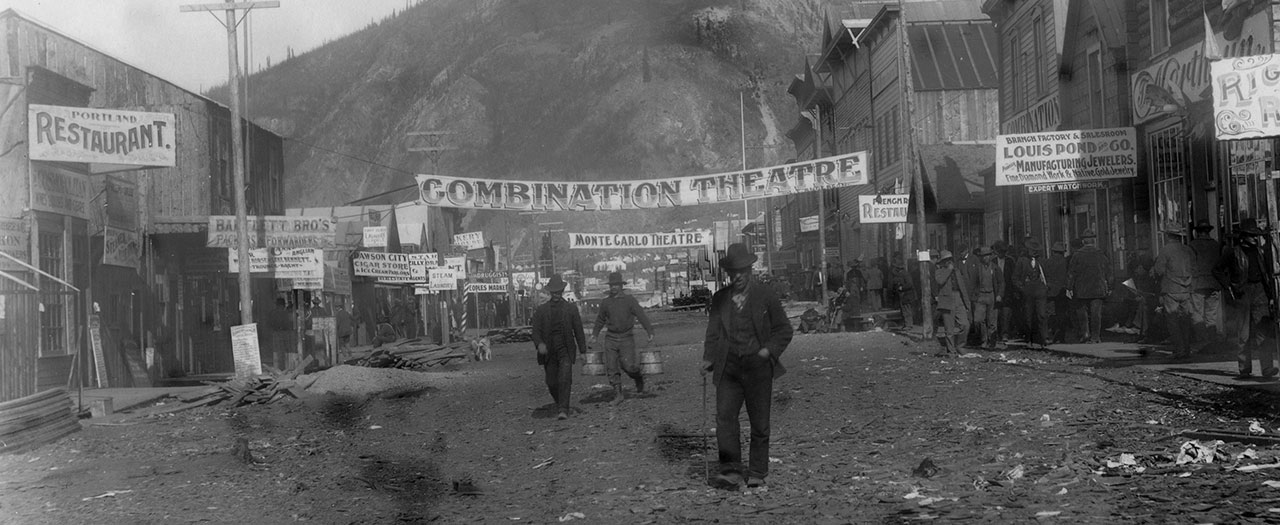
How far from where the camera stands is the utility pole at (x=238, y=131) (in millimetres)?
22953

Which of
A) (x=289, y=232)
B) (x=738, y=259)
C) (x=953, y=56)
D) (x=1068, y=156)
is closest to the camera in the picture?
(x=738, y=259)

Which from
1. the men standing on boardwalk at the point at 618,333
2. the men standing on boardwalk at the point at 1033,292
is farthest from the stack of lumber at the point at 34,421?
the men standing on boardwalk at the point at 1033,292

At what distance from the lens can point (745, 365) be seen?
342 inches

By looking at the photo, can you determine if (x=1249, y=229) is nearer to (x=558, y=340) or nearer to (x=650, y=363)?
(x=650, y=363)

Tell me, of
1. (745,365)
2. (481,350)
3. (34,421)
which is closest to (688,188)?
(481,350)

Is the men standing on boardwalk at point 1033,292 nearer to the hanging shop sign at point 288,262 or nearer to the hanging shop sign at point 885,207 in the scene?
the hanging shop sign at point 885,207

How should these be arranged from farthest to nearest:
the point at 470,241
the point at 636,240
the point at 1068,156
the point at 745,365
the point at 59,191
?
1. the point at 470,241
2. the point at 636,240
3. the point at 1068,156
4. the point at 59,191
5. the point at 745,365

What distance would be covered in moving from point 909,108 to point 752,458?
61.2 ft

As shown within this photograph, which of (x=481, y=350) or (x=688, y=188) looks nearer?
(x=688, y=188)

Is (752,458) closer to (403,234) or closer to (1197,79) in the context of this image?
(1197,79)

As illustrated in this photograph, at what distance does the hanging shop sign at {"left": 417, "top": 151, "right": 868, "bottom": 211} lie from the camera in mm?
26094

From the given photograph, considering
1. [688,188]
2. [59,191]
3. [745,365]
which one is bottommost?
[745,365]

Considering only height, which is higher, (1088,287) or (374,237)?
(374,237)

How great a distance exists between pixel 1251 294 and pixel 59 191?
17688 mm
